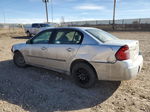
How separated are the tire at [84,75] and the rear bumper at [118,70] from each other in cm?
18

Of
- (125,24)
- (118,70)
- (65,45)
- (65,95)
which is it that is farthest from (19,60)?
(125,24)

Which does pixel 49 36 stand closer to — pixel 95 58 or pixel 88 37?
pixel 88 37

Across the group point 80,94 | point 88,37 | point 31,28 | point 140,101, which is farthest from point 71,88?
point 31,28

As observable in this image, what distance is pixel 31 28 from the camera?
22156 millimetres

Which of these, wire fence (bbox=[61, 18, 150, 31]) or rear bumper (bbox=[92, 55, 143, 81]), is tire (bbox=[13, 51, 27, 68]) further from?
wire fence (bbox=[61, 18, 150, 31])

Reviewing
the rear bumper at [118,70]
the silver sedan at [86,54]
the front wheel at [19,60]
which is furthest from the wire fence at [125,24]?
the rear bumper at [118,70]

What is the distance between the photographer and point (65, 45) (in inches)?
180

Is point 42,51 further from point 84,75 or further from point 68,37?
point 84,75

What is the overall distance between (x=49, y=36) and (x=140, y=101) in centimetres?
315

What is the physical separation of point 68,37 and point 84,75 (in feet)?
3.89

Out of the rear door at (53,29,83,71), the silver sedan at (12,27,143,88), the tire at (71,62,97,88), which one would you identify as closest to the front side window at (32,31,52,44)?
the silver sedan at (12,27,143,88)

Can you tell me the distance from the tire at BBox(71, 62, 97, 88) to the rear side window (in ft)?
2.15

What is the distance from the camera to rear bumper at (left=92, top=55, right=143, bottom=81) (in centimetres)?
367

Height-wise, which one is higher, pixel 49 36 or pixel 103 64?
pixel 49 36
